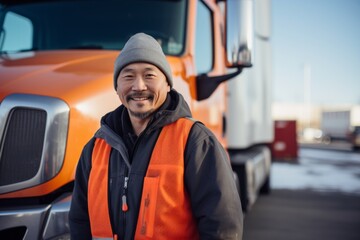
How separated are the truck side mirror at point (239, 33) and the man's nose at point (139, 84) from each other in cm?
142

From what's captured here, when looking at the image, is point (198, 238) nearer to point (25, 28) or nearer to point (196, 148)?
point (196, 148)

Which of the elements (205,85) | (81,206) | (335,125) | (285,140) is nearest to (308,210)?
(205,85)

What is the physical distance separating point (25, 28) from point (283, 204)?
5377 mm

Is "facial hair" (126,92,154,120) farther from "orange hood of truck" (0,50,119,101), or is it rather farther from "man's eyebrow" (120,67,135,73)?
"orange hood of truck" (0,50,119,101)

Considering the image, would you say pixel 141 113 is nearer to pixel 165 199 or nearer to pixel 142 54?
pixel 142 54

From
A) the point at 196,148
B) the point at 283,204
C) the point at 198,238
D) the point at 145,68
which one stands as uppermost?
the point at 145,68

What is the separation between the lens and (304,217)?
5992 mm

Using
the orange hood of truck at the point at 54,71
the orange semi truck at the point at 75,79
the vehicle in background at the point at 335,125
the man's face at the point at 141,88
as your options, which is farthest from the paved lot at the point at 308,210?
the vehicle in background at the point at 335,125

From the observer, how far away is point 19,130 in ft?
7.13

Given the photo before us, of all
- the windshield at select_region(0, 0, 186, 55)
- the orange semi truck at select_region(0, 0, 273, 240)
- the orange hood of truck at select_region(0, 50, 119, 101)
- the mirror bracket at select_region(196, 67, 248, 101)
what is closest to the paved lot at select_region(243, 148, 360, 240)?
the orange semi truck at select_region(0, 0, 273, 240)

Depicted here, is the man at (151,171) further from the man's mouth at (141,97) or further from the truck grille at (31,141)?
the truck grille at (31,141)

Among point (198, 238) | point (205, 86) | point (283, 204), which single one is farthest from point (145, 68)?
point (283, 204)

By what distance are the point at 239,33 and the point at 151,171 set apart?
1.71 meters

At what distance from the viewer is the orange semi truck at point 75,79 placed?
84.6 inches
